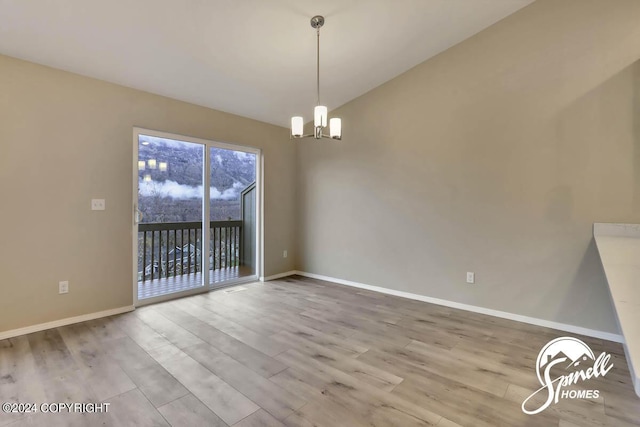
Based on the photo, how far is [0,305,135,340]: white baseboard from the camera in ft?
9.06

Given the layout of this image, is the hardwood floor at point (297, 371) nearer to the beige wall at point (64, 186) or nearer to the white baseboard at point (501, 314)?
the white baseboard at point (501, 314)

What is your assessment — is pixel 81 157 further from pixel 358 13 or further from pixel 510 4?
pixel 510 4

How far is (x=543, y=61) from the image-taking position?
10.0ft

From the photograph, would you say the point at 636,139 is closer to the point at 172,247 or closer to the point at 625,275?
the point at 625,275

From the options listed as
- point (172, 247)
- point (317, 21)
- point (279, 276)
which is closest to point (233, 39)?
point (317, 21)

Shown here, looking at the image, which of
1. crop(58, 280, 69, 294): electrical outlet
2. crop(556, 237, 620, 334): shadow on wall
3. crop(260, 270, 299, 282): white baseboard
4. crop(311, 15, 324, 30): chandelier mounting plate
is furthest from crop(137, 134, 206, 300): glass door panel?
crop(556, 237, 620, 334): shadow on wall

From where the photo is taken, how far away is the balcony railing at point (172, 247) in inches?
154

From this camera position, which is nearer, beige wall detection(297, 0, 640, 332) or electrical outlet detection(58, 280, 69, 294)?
beige wall detection(297, 0, 640, 332)

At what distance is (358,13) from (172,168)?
9.18 ft

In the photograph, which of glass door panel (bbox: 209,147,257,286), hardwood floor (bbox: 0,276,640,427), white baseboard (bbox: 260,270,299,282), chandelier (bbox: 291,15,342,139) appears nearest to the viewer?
hardwood floor (bbox: 0,276,640,427)

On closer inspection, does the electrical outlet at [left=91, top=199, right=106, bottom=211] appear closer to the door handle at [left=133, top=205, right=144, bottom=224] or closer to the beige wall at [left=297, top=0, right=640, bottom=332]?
the door handle at [left=133, top=205, right=144, bottom=224]

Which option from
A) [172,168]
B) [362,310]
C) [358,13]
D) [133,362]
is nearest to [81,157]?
[172,168]

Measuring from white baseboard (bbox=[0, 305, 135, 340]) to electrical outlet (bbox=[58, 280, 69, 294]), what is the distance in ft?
0.90

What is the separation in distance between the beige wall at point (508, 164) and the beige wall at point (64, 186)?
2868 millimetres
